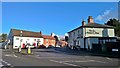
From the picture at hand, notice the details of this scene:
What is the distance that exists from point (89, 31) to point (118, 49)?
2747cm

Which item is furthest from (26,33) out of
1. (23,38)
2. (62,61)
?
(62,61)

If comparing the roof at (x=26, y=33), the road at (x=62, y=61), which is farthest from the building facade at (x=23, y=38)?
the road at (x=62, y=61)

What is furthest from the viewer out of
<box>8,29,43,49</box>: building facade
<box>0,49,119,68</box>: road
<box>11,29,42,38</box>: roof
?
<box>11,29,42,38</box>: roof

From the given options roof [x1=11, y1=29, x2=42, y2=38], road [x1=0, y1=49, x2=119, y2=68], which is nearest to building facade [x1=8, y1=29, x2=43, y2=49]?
roof [x1=11, y1=29, x2=42, y2=38]

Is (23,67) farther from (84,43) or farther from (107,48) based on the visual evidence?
(84,43)

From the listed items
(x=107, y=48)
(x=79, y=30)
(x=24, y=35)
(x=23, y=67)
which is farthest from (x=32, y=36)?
(x=23, y=67)

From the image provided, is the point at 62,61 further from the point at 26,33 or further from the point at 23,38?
the point at 26,33

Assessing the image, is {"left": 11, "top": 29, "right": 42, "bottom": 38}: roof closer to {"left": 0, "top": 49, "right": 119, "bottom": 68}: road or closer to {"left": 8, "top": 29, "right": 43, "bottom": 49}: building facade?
{"left": 8, "top": 29, "right": 43, "bottom": 49}: building facade

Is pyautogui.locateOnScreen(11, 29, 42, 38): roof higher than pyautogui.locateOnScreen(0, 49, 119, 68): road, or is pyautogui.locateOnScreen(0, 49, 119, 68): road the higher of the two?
pyautogui.locateOnScreen(11, 29, 42, 38): roof

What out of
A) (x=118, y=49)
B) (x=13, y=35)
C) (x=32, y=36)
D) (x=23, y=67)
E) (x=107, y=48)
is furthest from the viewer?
(x=32, y=36)

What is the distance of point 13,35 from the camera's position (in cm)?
9131

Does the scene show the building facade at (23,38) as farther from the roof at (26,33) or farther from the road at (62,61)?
the road at (62,61)

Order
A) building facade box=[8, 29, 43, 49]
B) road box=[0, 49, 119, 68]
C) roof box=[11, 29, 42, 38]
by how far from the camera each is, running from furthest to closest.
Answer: roof box=[11, 29, 42, 38] → building facade box=[8, 29, 43, 49] → road box=[0, 49, 119, 68]

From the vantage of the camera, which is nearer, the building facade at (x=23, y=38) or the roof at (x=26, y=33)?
the building facade at (x=23, y=38)
